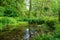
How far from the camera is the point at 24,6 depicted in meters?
33.7

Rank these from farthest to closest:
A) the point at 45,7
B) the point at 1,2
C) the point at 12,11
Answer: the point at 45,7
the point at 1,2
the point at 12,11

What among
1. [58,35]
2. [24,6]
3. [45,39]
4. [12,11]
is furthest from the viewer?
[24,6]

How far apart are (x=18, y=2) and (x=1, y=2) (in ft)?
9.85

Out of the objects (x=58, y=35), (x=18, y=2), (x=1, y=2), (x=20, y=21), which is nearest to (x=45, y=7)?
(x=18, y=2)

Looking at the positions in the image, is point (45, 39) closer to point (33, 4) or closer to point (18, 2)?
point (18, 2)

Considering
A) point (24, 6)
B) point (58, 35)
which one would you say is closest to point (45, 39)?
point (58, 35)

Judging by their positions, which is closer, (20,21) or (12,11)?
(20,21)

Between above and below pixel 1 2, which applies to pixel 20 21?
below

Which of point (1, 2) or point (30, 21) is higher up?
point (1, 2)

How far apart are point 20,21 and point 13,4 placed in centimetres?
645

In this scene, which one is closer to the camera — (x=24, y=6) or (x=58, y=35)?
(x=58, y=35)

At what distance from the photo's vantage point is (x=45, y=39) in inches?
404

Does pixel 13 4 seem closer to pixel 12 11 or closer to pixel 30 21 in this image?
pixel 12 11

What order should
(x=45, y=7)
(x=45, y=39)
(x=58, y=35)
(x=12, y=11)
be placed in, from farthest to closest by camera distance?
(x=45, y=7) → (x=12, y=11) → (x=58, y=35) → (x=45, y=39)
